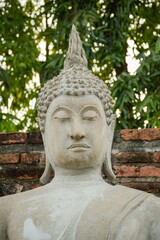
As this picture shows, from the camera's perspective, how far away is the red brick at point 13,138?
21.0 feet

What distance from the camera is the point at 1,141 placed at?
6418 millimetres

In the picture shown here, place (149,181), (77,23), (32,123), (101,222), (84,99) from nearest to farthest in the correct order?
1. (101,222)
2. (84,99)
3. (149,181)
4. (77,23)
5. (32,123)

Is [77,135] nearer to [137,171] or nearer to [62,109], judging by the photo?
[62,109]

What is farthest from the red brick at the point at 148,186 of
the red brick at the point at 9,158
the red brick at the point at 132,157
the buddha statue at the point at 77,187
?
the buddha statue at the point at 77,187

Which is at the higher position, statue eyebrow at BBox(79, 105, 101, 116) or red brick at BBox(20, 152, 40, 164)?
statue eyebrow at BBox(79, 105, 101, 116)

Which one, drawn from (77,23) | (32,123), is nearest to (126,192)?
(77,23)

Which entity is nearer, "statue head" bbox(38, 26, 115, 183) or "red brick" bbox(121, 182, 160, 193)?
"statue head" bbox(38, 26, 115, 183)

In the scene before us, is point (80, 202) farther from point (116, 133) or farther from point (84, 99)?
point (116, 133)

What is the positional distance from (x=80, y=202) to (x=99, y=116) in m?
0.47

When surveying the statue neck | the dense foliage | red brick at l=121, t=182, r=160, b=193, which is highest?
the dense foliage

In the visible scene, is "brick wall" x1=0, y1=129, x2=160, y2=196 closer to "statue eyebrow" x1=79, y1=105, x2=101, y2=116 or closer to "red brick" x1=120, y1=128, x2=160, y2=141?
"red brick" x1=120, y1=128, x2=160, y2=141

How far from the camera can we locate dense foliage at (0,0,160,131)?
9.14m

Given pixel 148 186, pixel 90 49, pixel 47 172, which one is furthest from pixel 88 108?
pixel 90 49

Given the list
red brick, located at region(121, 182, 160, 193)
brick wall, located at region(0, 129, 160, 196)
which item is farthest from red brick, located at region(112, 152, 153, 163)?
red brick, located at region(121, 182, 160, 193)
